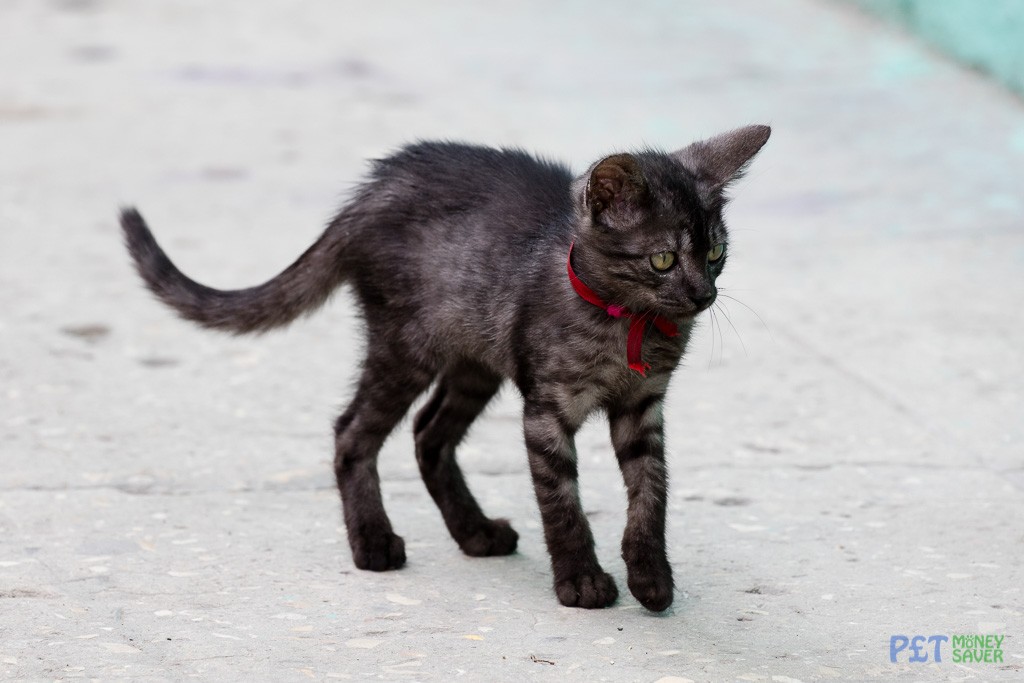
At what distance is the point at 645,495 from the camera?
415cm

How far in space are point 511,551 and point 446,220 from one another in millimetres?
1049

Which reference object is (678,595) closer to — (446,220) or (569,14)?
(446,220)

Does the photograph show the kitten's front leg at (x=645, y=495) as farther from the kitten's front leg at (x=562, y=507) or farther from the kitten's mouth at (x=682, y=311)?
the kitten's mouth at (x=682, y=311)

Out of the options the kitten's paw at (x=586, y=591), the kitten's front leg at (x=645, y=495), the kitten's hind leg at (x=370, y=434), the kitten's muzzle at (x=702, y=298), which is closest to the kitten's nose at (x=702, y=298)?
the kitten's muzzle at (x=702, y=298)

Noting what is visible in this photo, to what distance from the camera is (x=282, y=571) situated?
170 inches

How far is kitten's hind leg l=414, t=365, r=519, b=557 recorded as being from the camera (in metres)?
4.54

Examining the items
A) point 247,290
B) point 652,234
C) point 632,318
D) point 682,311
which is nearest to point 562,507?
point 632,318

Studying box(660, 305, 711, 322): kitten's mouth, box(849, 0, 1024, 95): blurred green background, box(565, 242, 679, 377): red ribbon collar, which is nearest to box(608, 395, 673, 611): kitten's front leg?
box(565, 242, 679, 377): red ribbon collar

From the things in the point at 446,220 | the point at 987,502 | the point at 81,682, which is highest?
the point at 446,220

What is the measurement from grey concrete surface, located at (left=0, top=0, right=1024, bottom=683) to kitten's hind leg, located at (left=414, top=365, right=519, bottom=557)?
0.09 m

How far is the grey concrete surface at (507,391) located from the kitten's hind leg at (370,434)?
0.14m

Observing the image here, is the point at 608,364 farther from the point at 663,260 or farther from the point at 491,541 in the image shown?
the point at 491,541

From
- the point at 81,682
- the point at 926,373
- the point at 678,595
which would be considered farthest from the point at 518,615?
the point at 926,373

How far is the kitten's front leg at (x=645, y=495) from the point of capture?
13.3ft
